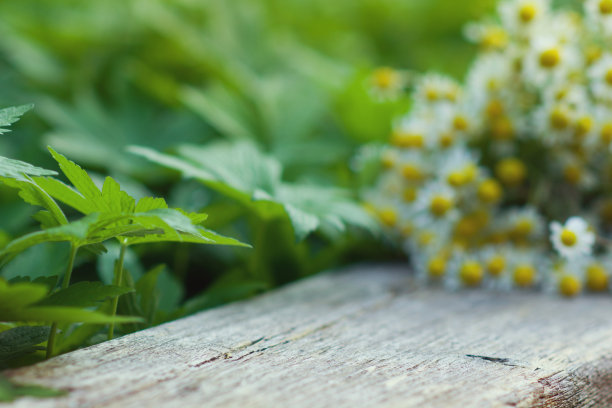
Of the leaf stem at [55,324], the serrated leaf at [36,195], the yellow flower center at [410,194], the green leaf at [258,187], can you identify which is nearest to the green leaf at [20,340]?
the leaf stem at [55,324]

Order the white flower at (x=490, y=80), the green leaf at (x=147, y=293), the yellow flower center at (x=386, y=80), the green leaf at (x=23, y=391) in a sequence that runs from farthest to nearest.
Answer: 1. the yellow flower center at (x=386, y=80)
2. the white flower at (x=490, y=80)
3. the green leaf at (x=147, y=293)
4. the green leaf at (x=23, y=391)

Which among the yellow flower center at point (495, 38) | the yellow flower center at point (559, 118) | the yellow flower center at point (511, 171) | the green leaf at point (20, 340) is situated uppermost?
the yellow flower center at point (495, 38)

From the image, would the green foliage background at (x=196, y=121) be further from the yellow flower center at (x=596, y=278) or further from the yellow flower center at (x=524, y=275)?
the yellow flower center at (x=596, y=278)

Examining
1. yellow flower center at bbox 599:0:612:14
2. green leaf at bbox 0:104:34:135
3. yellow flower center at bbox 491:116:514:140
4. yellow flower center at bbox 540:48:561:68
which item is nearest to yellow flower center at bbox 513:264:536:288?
yellow flower center at bbox 491:116:514:140

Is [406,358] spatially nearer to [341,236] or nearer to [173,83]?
[341,236]

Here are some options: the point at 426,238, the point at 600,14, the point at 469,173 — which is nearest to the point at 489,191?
the point at 469,173

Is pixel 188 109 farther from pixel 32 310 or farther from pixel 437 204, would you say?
pixel 32 310
